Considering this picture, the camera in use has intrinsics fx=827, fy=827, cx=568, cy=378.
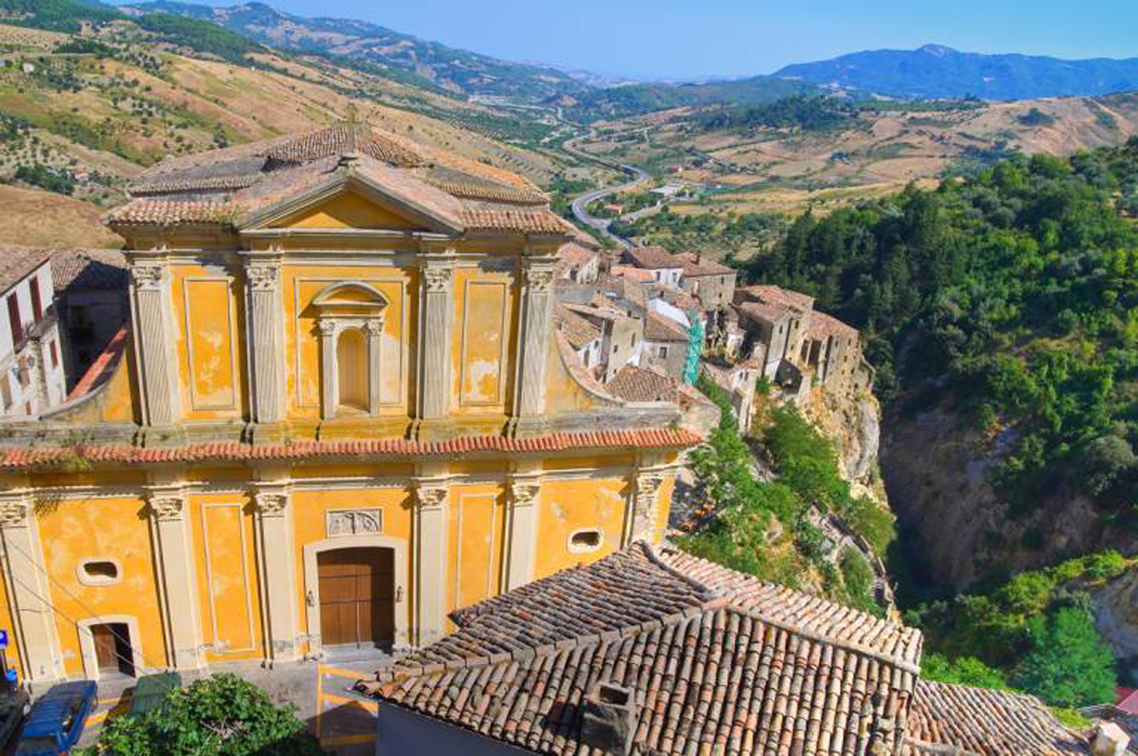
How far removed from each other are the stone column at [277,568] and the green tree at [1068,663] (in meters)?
30.9

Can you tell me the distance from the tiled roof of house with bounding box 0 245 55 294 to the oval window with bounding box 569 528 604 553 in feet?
64.1

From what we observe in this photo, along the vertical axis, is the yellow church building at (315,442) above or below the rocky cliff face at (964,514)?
above

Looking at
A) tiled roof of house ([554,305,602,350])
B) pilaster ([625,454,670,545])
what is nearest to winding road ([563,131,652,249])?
tiled roof of house ([554,305,602,350])

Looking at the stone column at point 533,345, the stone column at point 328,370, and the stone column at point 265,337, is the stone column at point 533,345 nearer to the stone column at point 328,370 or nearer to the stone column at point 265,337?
the stone column at point 328,370

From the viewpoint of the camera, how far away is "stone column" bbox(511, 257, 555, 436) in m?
18.4

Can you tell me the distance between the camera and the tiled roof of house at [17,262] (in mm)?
26509

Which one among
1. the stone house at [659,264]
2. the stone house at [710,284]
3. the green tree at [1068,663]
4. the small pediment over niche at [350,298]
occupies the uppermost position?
the small pediment over niche at [350,298]

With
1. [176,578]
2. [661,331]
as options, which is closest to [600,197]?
[661,331]

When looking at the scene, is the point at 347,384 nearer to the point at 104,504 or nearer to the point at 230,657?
the point at 104,504

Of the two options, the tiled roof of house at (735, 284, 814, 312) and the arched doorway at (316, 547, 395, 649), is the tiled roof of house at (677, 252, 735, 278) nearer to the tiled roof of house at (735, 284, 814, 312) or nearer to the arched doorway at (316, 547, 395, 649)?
the tiled roof of house at (735, 284, 814, 312)

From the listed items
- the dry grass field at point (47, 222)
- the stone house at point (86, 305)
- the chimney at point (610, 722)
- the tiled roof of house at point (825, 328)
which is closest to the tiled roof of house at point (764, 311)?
the tiled roof of house at point (825, 328)

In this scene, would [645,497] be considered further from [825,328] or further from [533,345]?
[825,328]

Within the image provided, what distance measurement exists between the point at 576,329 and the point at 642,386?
16.2 ft

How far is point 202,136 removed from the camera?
103000mm
